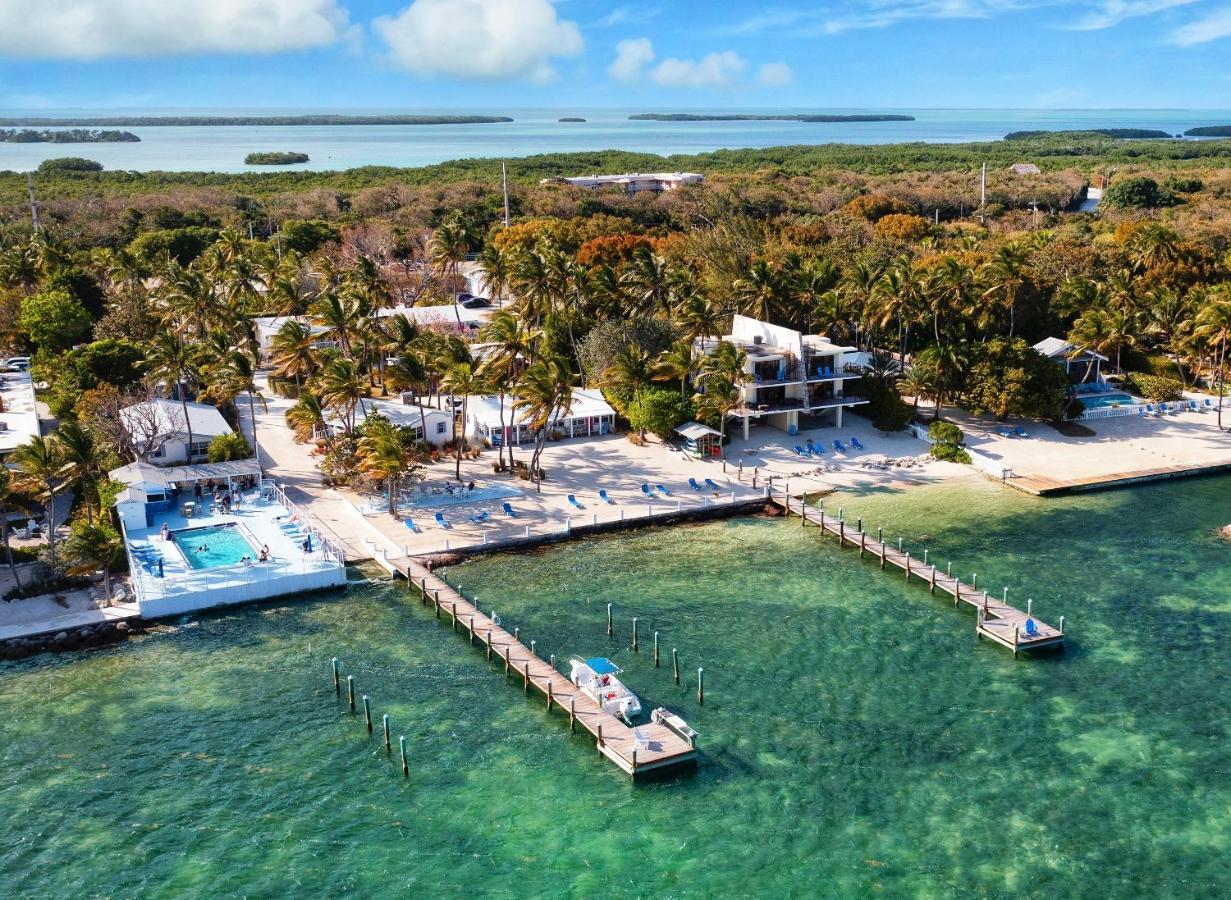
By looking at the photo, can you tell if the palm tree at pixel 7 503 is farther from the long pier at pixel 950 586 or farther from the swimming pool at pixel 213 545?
the long pier at pixel 950 586

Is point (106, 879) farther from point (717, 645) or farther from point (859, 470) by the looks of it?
point (859, 470)

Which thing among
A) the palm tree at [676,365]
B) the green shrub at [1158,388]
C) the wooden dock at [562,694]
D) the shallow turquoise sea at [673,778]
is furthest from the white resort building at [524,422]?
the green shrub at [1158,388]

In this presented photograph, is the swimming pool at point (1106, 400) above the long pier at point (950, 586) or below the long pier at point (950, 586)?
above

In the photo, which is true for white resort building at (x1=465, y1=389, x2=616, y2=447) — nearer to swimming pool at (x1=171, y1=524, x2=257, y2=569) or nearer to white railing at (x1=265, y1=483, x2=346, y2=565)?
white railing at (x1=265, y1=483, x2=346, y2=565)

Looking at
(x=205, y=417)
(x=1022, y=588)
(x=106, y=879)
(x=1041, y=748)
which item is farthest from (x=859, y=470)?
(x=106, y=879)

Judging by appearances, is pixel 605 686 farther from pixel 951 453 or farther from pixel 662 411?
pixel 951 453

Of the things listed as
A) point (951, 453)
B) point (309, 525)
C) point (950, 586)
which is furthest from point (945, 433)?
point (309, 525)
